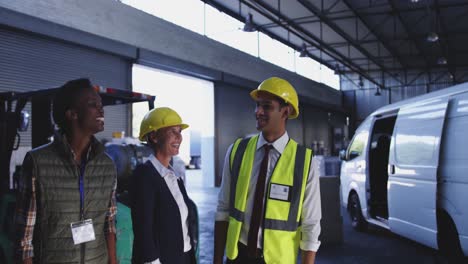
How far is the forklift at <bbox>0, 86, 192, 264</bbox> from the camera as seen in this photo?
400cm

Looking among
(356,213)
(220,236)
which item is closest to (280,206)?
(220,236)

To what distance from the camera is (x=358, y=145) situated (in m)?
8.34

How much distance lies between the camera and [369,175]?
779cm

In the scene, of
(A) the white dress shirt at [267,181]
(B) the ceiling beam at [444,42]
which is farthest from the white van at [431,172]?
(B) the ceiling beam at [444,42]

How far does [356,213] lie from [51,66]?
7674 mm

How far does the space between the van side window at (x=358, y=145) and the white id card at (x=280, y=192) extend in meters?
6.02

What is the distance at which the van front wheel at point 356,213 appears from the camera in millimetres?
8297

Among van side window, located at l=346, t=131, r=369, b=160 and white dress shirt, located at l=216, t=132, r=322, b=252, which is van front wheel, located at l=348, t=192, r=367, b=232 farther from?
white dress shirt, located at l=216, t=132, r=322, b=252

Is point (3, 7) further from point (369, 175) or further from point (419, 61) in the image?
point (419, 61)

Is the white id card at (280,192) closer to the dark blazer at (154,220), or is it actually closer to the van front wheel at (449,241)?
the dark blazer at (154,220)

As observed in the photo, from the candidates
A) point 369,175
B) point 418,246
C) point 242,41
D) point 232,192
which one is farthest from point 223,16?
point 232,192

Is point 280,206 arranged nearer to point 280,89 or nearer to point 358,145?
point 280,89

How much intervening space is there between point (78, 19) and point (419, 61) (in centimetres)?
2523

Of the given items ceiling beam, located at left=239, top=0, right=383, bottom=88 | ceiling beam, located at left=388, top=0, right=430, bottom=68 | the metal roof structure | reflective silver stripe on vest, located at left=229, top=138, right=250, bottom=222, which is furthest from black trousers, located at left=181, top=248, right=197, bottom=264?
ceiling beam, located at left=388, top=0, right=430, bottom=68
